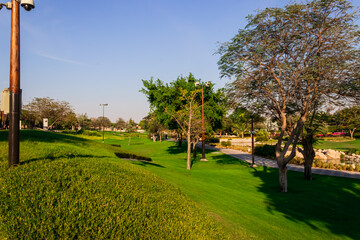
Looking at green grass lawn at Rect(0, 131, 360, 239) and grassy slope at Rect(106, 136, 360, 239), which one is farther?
grassy slope at Rect(106, 136, 360, 239)

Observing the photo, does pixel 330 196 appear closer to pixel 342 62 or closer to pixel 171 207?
pixel 342 62

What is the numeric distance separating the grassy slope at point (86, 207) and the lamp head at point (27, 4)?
460 cm

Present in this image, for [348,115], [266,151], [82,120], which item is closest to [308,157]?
[348,115]

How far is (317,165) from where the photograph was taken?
25.5m

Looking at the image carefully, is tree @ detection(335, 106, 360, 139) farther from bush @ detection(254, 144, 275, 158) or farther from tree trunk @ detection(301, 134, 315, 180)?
bush @ detection(254, 144, 275, 158)

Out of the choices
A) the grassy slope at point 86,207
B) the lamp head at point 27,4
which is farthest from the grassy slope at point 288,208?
the lamp head at point 27,4

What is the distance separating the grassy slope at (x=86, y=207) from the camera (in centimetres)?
434

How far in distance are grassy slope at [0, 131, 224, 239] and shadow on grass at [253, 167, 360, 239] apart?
250 inches

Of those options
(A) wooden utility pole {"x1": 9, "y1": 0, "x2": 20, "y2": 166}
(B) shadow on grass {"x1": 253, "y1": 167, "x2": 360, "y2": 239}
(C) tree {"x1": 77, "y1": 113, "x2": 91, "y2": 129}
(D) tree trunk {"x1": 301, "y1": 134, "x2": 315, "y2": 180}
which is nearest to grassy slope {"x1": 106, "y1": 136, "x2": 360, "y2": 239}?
(B) shadow on grass {"x1": 253, "y1": 167, "x2": 360, "y2": 239}

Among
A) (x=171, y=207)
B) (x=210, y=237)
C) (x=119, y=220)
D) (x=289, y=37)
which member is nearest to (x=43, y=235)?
(x=119, y=220)

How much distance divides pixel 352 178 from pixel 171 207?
19.8m

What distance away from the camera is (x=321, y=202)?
12.7m

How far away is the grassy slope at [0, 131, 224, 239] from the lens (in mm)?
4336

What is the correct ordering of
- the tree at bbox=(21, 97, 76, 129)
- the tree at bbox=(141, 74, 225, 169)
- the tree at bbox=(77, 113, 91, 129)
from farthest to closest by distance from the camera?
the tree at bbox=(77, 113, 91, 129), the tree at bbox=(21, 97, 76, 129), the tree at bbox=(141, 74, 225, 169)
